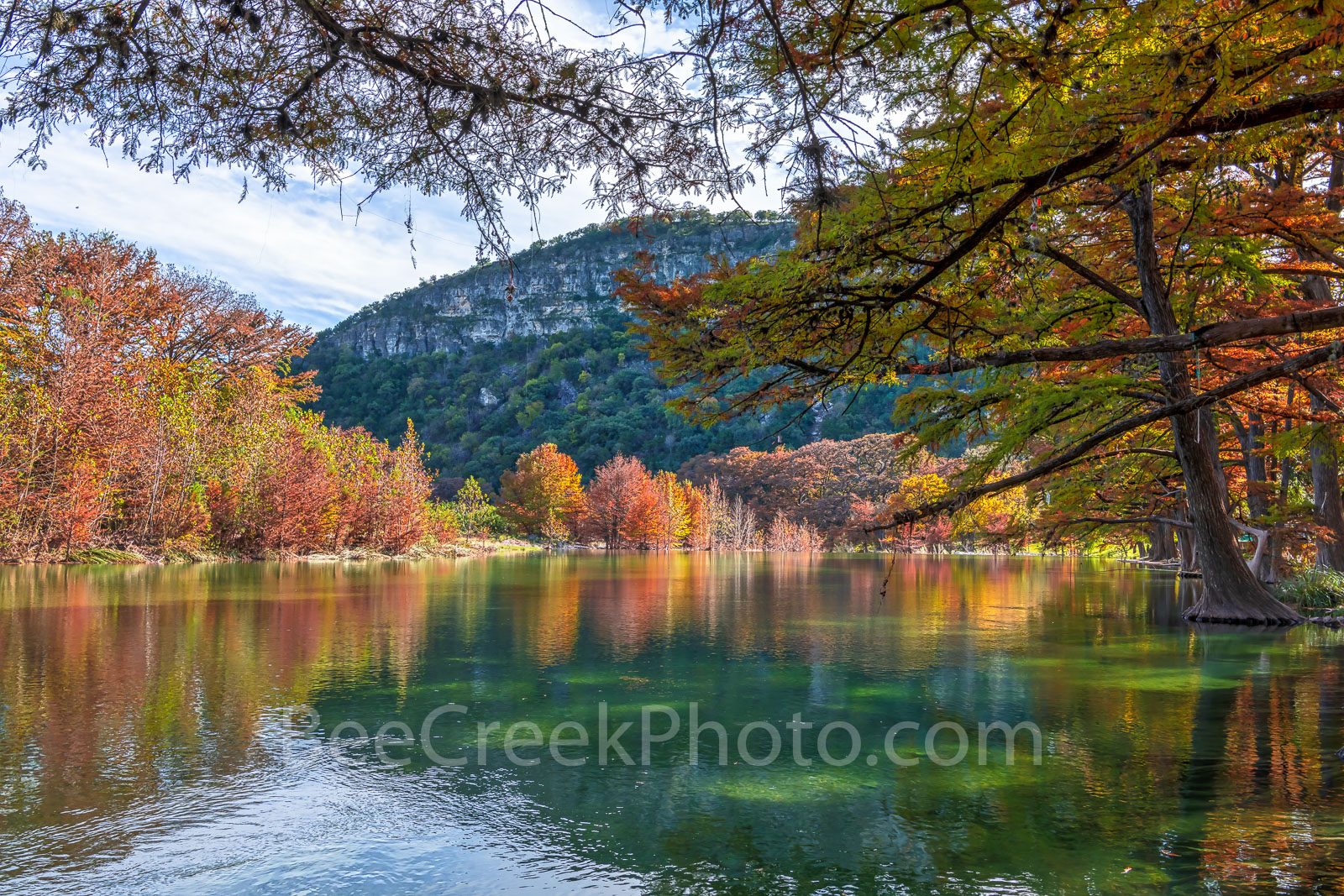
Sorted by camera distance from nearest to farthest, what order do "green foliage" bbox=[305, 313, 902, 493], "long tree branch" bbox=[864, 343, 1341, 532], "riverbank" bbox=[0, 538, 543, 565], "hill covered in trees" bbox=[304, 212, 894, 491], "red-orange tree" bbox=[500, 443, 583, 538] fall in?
"long tree branch" bbox=[864, 343, 1341, 532]
"riverbank" bbox=[0, 538, 543, 565]
"red-orange tree" bbox=[500, 443, 583, 538]
"green foliage" bbox=[305, 313, 902, 493]
"hill covered in trees" bbox=[304, 212, 894, 491]

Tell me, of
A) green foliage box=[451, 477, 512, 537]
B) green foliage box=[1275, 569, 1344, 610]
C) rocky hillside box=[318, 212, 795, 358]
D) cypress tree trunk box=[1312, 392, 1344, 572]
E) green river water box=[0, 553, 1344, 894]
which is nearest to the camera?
Answer: green river water box=[0, 553, 1344, 894]

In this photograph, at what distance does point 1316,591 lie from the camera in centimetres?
1388

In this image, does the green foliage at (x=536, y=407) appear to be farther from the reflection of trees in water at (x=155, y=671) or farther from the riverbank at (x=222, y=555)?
the reflection of trees in water at (x=155, y=671)

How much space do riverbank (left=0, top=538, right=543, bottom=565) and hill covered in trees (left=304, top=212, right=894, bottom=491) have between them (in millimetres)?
27794

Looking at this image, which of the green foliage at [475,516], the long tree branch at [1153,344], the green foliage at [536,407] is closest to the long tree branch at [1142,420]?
the long tree branch at [1153,344]

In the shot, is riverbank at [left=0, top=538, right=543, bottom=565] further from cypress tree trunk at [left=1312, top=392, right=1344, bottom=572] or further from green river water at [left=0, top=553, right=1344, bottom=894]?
cypress tree trunk at [left=1312, top=392, right=1344, bottom=572]

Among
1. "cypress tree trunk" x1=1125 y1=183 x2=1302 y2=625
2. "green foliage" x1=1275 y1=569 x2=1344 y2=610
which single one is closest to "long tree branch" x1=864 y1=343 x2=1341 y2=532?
"cypress tree trunk" x1=1125 y1=183 x2=1302 y2=625

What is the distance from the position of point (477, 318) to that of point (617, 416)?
3165 cm

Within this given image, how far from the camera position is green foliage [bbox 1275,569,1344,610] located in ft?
45.2

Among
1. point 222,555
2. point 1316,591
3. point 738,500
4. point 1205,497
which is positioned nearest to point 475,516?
point 222,555

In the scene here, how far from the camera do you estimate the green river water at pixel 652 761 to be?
142 inches

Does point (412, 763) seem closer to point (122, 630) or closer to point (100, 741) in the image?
point (100, 741)

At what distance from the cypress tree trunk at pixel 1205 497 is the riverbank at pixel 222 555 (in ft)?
81.3

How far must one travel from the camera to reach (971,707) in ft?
21.7
